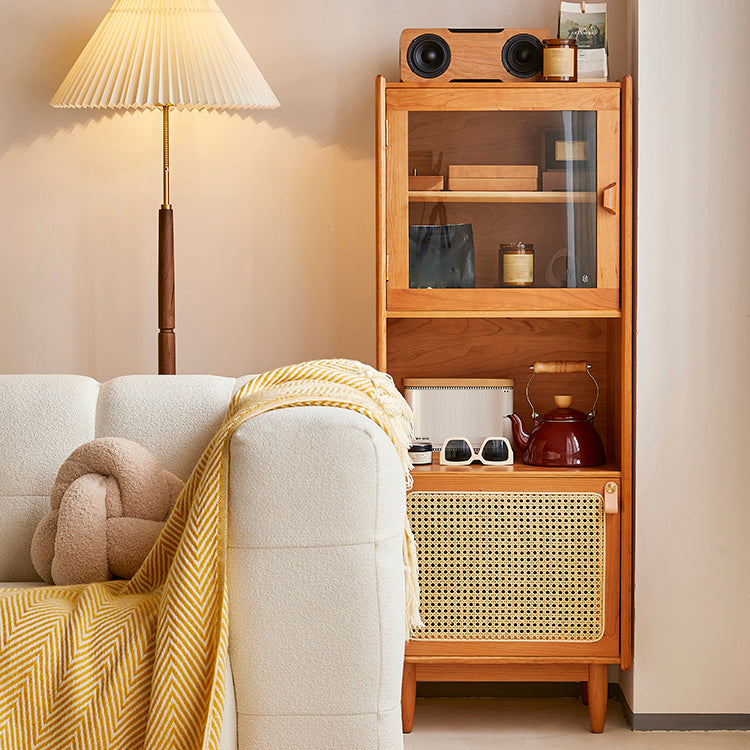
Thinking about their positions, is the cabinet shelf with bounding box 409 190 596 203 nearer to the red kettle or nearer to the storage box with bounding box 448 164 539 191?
the storage box with bounding box 448 164 539 191

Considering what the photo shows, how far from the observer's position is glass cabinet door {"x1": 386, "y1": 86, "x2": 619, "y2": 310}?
2.06 meters

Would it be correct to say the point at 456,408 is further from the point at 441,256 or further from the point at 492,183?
the point at 492,183

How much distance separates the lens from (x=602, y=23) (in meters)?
2.08

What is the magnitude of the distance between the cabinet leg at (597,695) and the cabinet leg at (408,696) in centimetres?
43

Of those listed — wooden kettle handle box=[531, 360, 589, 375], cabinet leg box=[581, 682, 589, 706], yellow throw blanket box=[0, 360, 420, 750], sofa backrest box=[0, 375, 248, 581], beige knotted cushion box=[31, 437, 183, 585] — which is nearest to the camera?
yellow throw blanket box=[0, 360, 420, 750]

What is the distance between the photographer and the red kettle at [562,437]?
210 cm

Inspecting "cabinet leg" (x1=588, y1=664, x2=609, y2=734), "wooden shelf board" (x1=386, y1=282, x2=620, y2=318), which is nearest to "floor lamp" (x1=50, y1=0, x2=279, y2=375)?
"wooden shelf board" (x1=386, y1=282, x2=620, y2=318)

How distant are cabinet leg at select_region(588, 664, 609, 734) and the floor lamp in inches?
50.1

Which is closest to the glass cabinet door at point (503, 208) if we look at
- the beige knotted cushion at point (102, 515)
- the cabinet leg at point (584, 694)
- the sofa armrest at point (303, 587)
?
the beige knotted cushion at point (102, 515)

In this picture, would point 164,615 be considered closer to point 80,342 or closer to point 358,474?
point 358,474

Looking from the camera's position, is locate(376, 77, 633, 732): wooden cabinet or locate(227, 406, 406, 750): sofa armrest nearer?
locate(227, 406, 406, 750): sofa armrest

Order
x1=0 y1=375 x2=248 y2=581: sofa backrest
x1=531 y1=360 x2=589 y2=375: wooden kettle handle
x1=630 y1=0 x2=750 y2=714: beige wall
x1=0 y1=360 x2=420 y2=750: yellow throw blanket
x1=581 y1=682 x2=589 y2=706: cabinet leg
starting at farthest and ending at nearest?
x1=581 y1=682 x2=589 y2=706: cabinet leg
x1=531 y1=360 x2=589 y2=375: wooden kettle handle
x1=630 y1=0 x2=750 y2=714: beige wall
x1=0 y1=375 x2=248 y2=581: sofa backrest
x1=0 y1=360 x2=420 y2=750: yellow throw blanket

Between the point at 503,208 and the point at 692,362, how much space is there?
1.90 ft

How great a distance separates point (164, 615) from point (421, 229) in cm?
118
